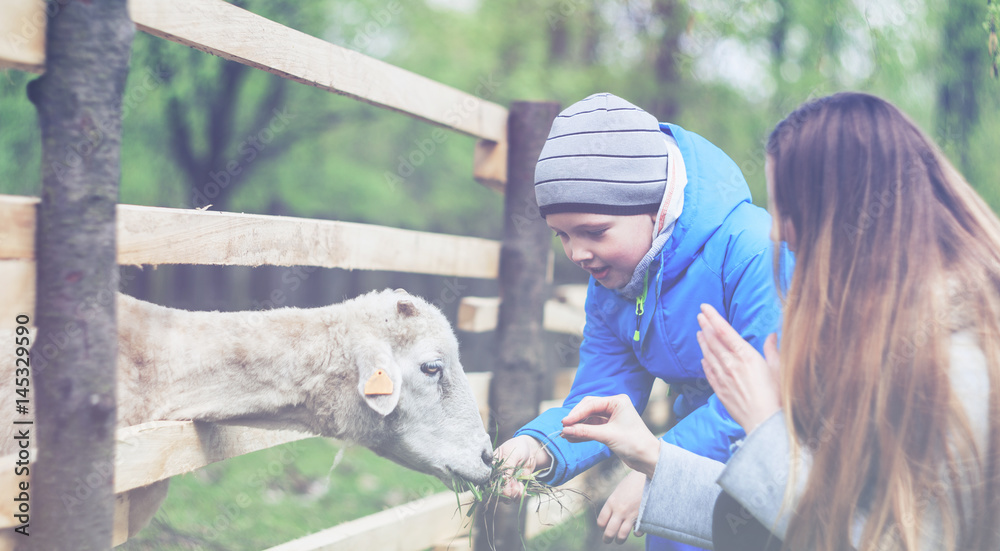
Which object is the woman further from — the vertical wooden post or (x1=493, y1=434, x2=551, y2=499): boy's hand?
the vertical wooden post

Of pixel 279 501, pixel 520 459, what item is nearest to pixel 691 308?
pixel 520 459

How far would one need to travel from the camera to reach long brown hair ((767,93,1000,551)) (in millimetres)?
1721

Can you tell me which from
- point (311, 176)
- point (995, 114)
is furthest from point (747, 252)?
point (311, 176)

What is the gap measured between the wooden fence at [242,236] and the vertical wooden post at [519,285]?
8.2 inches

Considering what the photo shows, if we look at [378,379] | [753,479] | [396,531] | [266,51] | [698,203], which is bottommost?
→ [396,531]

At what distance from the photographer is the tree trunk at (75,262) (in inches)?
67.2

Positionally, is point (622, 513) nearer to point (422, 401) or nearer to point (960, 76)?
point (422, 401)

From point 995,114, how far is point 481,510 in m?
4.29

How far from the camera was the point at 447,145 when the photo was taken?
1195 centimetres

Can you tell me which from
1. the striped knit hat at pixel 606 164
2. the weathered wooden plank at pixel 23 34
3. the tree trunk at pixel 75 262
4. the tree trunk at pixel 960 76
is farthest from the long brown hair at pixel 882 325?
the tree trunk at pixel 960 76

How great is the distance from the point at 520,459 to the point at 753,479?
90 cm

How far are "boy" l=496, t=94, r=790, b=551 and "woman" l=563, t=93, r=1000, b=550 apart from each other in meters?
0.24

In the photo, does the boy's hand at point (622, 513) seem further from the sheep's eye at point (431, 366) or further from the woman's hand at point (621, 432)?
the sheep's eye at point (431, 366)

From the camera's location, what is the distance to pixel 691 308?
230cm
